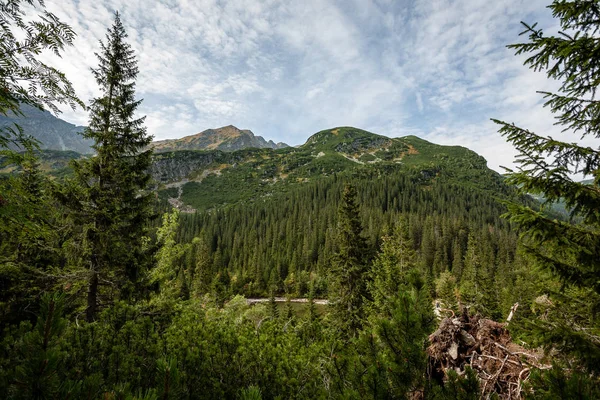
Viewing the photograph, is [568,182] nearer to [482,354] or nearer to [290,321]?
[482,354]

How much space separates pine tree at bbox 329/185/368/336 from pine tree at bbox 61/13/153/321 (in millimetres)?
11947

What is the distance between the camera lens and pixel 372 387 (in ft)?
8.71

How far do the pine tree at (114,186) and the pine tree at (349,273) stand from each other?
11.9m

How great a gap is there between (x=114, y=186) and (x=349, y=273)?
45.3 ft

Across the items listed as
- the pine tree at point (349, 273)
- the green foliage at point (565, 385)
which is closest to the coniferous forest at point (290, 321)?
the green foliage at point (565, 385)

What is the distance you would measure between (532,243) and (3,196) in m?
7.72

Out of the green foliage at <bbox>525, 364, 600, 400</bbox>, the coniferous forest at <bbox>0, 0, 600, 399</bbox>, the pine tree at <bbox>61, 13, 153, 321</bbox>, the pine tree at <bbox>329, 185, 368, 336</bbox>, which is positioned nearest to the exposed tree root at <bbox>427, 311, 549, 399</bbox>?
the coniferous forest at <bbox>0, 0, 600, 399</bbox>

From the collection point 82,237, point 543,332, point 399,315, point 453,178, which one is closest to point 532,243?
point 543,332

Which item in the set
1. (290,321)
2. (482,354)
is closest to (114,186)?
(290,321)

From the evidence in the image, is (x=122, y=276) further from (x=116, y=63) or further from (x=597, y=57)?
(x=597, y=57)

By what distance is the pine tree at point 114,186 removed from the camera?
811 centimetres

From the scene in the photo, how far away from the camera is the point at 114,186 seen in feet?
28.8

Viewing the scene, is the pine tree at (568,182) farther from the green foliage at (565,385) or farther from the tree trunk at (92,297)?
the tree trunk at (92,297)

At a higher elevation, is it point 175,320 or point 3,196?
point 3,196
